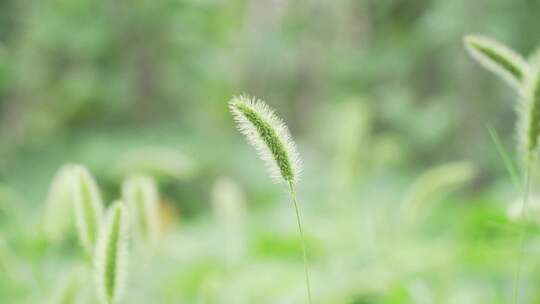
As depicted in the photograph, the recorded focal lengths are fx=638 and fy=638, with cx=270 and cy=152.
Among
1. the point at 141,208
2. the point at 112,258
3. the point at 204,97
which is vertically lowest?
the point at 112,258

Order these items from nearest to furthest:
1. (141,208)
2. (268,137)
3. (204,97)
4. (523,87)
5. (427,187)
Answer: (268,137) < (523,87) < (141,208) < (427,187) < (204,97)

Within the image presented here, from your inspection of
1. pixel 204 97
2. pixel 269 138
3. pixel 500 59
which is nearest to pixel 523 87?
pixel 500 59

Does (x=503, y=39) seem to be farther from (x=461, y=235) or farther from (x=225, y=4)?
(x=461, y=235)

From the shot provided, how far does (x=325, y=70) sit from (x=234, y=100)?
8.08 meters

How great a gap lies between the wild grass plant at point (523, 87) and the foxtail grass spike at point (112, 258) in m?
0.37

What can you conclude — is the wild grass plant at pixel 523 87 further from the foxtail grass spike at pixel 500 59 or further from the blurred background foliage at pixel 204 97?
the blurred background foliage at pixel 204 97

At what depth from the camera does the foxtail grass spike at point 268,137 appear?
531 mm

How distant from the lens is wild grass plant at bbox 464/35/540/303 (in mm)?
613

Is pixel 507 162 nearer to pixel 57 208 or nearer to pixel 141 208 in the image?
pixel 141 208

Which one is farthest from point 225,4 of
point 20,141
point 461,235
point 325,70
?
point 461,235

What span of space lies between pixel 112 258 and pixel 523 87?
44 centimetres

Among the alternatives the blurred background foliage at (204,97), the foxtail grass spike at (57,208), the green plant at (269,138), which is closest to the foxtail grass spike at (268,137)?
the green plant at (269,138)

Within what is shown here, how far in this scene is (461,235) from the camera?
153cm

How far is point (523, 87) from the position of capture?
0.64 meters
